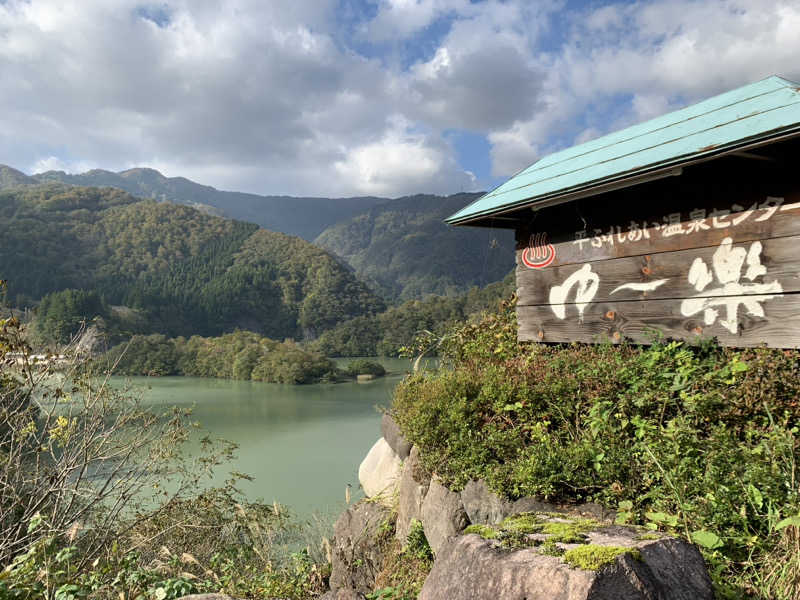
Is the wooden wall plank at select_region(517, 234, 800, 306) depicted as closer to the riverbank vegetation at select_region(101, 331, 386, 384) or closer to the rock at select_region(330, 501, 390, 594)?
the rock at select_region(330, 501, 390, 594)

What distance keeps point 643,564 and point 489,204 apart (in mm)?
3871

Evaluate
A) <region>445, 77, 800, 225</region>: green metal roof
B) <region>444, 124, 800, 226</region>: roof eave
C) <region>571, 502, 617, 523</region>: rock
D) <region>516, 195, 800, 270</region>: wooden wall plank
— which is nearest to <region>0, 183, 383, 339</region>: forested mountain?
<region>445, 77, 800, 225</region>: green metal roof

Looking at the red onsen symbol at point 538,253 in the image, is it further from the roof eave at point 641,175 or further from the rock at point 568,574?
the rock at point 568,574

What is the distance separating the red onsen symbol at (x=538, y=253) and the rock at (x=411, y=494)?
2198 mm

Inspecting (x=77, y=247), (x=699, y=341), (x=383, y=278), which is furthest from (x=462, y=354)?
(x=383, y=278)

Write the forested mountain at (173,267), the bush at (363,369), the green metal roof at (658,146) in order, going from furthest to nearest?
the forested mountain at (173,267) < the bush at (363,369) < the green metal roof at (658,146)

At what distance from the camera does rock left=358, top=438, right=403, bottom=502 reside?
5.54 meters

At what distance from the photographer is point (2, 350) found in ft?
14.5

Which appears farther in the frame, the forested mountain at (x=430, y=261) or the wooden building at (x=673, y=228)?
the forested mountain at (x=430, y=261)

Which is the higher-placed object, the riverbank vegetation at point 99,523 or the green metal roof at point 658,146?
the green metal roof at point 658,146

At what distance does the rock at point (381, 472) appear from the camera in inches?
218

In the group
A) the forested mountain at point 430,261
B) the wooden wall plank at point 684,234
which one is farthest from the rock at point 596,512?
the forested mountain at point 430,261

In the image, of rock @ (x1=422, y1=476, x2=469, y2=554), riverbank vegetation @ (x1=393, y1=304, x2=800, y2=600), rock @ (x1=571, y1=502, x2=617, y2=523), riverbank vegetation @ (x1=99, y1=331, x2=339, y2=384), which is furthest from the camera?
riverbank vegetation @ (x1=99, y1=331, x2=339, y2=384)

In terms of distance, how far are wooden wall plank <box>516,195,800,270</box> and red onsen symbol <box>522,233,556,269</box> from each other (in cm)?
4
